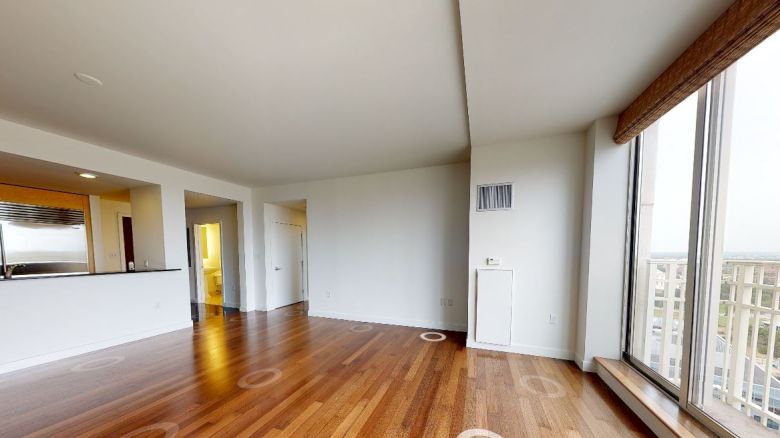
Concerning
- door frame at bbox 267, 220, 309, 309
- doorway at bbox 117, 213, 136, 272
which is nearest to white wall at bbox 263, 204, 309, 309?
door frame at bbox 267, 220, 309, 309

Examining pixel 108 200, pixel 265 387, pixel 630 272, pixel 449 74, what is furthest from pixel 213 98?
pixel 108 200

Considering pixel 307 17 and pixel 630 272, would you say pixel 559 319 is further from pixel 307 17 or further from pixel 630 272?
pixel 307 17

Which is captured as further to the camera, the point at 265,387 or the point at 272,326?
the point at 272,326

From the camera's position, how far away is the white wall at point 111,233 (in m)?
5.05

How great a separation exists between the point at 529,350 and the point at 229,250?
19.9ft

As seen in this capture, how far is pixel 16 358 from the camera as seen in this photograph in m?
2.63

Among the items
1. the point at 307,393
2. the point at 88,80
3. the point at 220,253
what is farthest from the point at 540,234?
the point at 220,253

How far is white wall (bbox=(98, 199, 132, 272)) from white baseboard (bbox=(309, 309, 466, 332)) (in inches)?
170

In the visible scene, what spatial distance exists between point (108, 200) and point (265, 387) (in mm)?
5895

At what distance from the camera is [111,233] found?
17.1ft

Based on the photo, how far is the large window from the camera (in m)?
1.33

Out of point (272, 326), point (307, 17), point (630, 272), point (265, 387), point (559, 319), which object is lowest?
point (272, 326)

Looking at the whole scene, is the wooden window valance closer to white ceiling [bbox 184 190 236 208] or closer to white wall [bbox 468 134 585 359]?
white wall [bbox 468 134 585 359]

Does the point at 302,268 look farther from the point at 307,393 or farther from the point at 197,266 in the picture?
the point at 307,393
